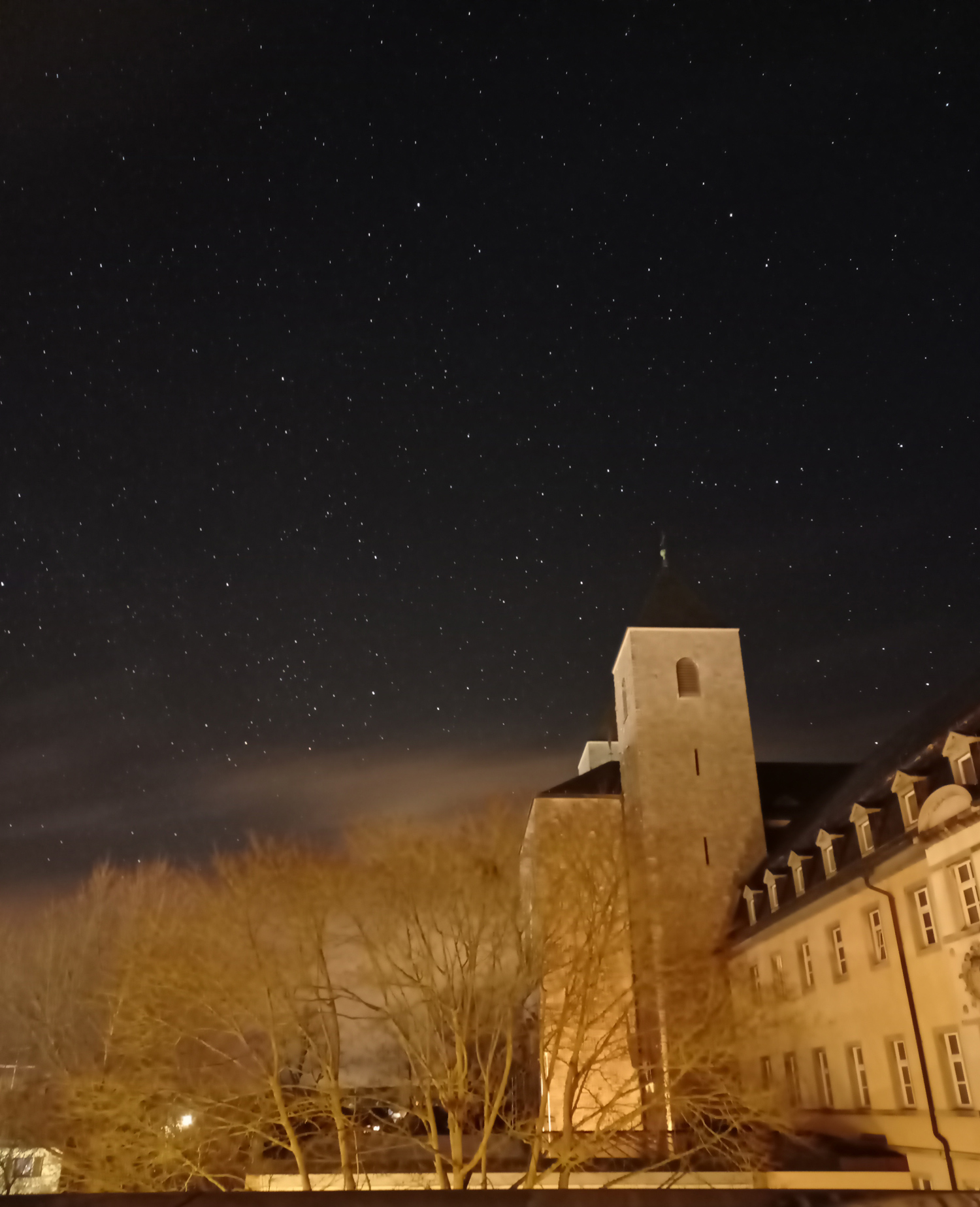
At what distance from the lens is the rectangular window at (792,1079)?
98.9 feet

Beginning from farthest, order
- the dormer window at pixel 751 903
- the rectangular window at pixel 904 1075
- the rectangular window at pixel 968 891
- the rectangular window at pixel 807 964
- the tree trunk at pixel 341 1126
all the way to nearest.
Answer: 1. the dormer window at pixel 751 903
2. the rectangular window at pixel 807 964
3. the rectangular window at pixel 904 1075
4. the rectangular window at pixel 968 891
5. the tree trunk at pixel 341 1126

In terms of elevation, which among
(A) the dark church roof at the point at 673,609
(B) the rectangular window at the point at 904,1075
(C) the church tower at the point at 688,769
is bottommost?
(B) the rectangular window at the point at 904,1075

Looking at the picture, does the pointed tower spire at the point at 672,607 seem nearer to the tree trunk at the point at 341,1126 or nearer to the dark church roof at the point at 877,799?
the dark church roof at the point at 877,799

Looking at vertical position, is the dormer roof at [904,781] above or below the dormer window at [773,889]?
above

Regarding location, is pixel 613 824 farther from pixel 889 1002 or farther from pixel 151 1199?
pixel 151 1199

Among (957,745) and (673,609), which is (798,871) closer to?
(957,745)

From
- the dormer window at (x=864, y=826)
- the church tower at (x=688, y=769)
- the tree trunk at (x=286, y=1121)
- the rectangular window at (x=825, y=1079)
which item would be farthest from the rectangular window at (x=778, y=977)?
the tree trunk at (x=286, y=1121)

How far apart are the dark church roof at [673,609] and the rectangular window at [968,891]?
22.8m

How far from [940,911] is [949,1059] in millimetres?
3616

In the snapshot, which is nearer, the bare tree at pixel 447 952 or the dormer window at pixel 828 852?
the bare tree at pixel 447 952

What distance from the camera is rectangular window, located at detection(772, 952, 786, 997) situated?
3081cm

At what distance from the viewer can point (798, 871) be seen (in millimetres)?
31141

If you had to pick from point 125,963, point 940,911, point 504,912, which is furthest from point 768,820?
point 125,963

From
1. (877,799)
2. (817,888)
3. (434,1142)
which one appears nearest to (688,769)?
(817,888)
